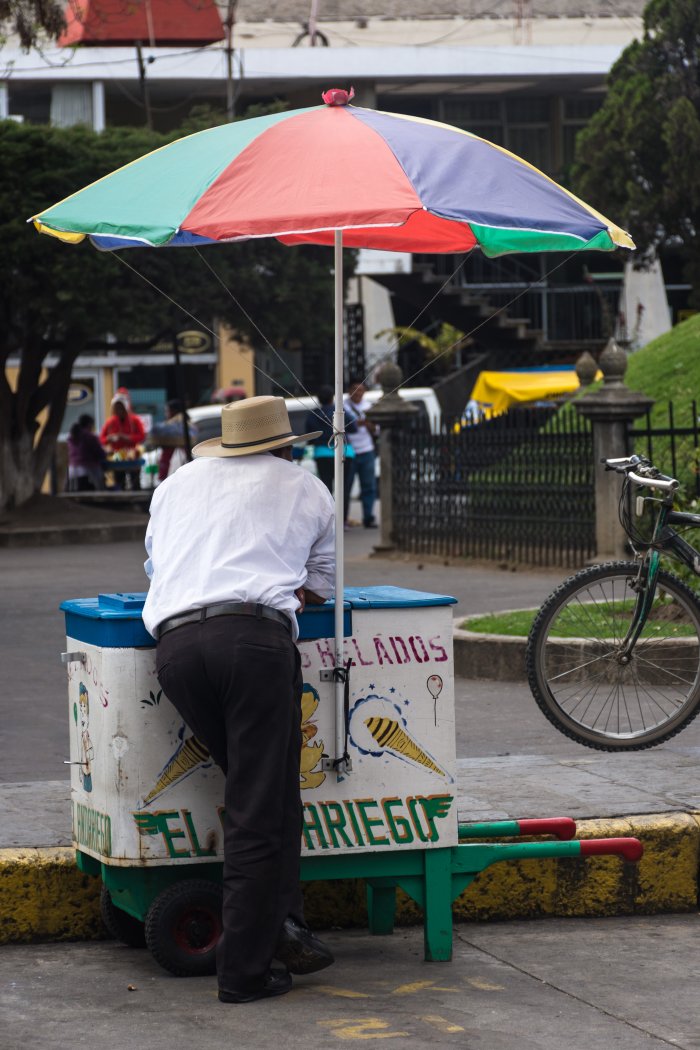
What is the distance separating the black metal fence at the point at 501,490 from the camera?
576 inches

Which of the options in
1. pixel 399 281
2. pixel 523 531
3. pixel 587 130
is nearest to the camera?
pixel 523 531

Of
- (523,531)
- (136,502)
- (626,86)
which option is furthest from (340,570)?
→ (626,86)

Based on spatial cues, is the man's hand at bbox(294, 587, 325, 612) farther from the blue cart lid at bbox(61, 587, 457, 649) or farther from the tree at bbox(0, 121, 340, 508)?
the tree at bbox(0, 121, 340, 508)

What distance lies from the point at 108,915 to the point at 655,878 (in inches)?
71.0

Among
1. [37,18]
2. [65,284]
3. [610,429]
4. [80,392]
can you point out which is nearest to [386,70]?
[80,392]

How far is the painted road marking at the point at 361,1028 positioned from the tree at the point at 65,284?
1658 centimetres

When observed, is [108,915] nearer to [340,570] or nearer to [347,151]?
[340,570]

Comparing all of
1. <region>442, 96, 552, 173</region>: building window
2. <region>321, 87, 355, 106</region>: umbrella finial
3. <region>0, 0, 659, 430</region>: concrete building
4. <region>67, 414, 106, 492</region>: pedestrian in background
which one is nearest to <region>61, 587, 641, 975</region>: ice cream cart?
<region>321, 87, 355, 106</region>: umbrella finial

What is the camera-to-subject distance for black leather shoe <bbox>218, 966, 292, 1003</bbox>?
15.3 ft

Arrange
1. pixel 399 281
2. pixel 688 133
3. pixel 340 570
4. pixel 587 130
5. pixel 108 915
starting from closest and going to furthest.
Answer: pixel 340 570, pixel 108 915, pixel 688 133, pixel 587 130, pixel 399 281

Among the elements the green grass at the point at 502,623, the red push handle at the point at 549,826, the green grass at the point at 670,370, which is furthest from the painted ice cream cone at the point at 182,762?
the green grass at the point at 670,370

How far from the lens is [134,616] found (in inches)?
191

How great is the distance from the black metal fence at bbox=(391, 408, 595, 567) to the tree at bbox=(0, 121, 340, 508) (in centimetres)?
577

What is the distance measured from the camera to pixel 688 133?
31984mm
